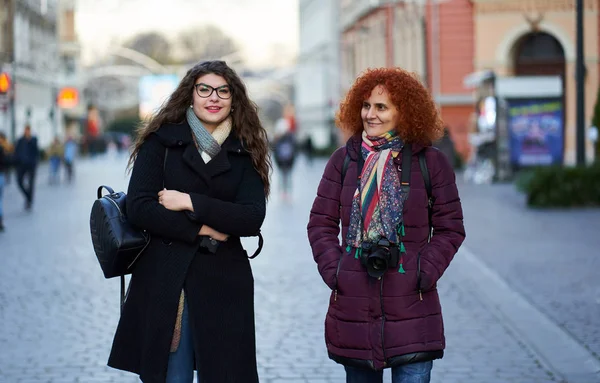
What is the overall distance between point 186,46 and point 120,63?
272 inches

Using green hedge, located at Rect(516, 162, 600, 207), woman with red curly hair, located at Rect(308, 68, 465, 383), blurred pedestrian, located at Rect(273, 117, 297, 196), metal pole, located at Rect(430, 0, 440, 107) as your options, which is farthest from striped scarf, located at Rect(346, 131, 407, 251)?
metal pole, located at Rect(430, 0, 440, 107)

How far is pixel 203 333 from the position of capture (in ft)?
15.2

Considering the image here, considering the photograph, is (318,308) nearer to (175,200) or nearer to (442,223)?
(442,223)

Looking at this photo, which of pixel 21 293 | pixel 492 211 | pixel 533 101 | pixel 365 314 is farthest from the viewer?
pixel 533 101

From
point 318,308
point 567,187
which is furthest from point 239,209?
point 567,187

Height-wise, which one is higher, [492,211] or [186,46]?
[186,46]

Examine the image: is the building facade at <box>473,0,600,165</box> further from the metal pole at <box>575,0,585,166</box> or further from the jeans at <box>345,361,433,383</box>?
the jeans at <box>345,361,433,383</box>

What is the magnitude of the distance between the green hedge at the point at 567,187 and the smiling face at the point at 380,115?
1614cm

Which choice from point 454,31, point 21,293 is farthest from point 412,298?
point 454,31

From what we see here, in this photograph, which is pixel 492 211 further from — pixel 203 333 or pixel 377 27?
pixel 377 27

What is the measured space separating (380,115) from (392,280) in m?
0.65

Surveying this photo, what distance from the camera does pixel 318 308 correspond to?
9.92 m

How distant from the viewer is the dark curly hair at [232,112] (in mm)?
4758

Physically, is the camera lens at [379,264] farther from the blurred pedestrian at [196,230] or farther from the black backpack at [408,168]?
the blurred pedestrian at [196,230]
